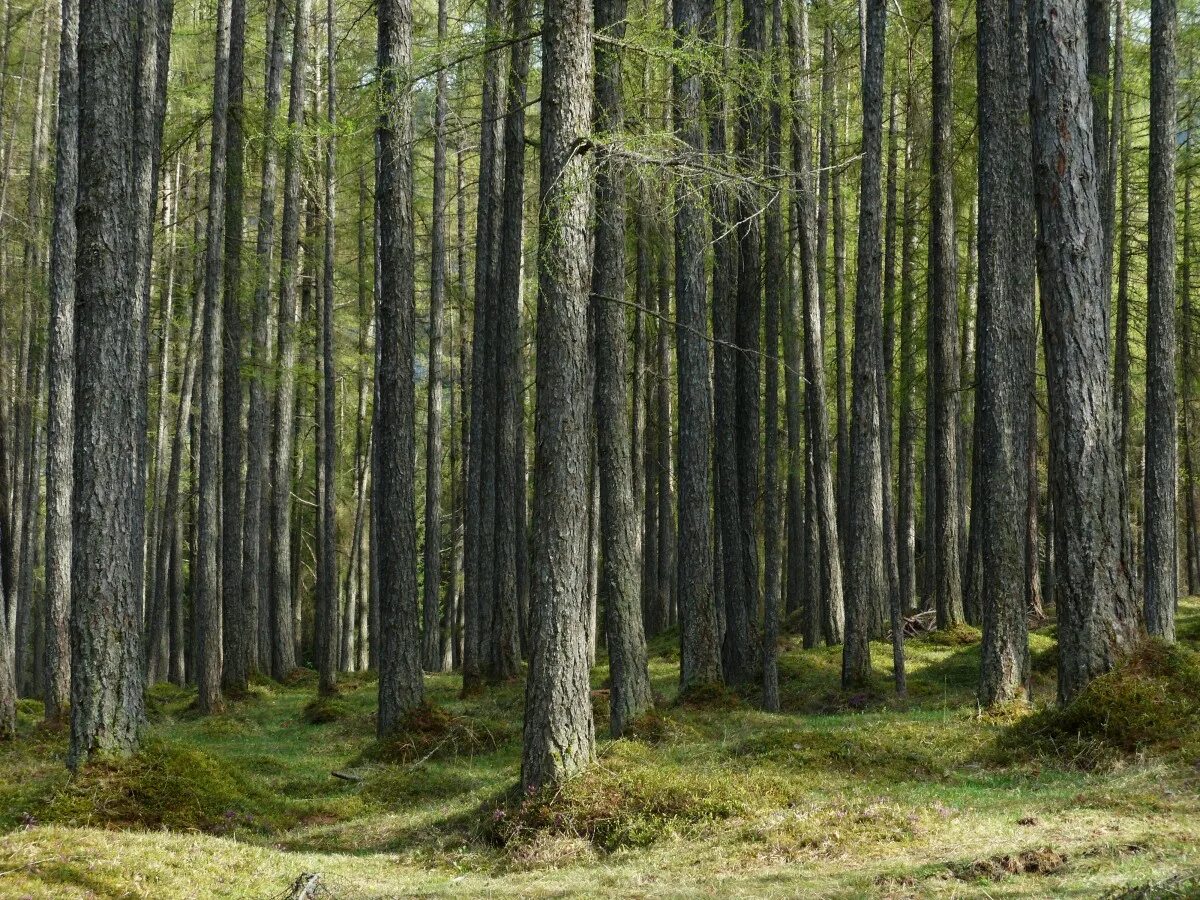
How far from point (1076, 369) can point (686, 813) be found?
5183mm

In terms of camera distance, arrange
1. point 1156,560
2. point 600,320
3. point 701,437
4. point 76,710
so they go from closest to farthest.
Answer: point 76,710 → point 600,320 → point 701,437 → point 1156,560

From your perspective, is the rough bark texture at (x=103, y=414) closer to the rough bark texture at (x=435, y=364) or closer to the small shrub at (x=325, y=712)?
the small shrub at (x=325, y=712)

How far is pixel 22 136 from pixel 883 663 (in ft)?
80.4

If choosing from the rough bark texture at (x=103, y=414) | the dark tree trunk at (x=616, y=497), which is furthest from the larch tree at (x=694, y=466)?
the rough bark texture at (x=103, y=414)

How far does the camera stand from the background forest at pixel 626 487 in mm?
8617

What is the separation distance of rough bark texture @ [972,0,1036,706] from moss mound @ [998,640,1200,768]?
211 centimetres

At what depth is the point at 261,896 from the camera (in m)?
7.05

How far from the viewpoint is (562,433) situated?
9336mm

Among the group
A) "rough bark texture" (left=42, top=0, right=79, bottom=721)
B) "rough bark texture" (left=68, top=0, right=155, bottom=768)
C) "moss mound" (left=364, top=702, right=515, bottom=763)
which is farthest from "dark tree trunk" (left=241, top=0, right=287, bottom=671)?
"rough bark texture" (left=68, top=0, right=155, bottom=768)

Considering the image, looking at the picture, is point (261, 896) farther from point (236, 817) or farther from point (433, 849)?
point (236, 817)

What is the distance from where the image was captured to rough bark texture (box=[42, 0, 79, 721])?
49.2ft

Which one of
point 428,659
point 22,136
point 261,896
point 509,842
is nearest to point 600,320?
point 509,842

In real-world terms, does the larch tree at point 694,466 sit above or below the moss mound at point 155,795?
above

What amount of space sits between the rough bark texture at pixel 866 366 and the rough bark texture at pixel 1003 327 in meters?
1.59
